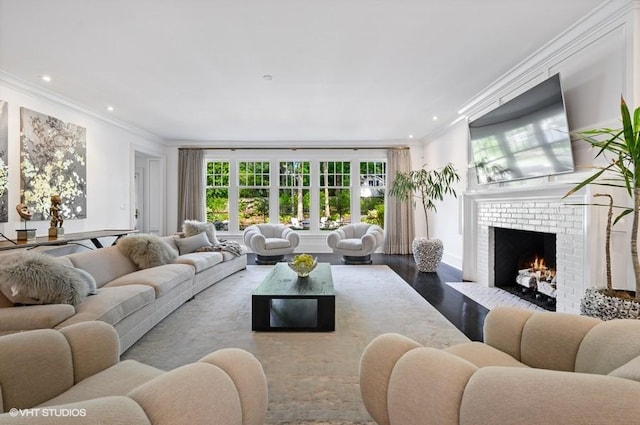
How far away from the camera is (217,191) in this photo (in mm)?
7773

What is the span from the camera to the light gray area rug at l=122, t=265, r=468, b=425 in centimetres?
176

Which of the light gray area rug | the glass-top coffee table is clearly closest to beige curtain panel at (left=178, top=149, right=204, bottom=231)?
the light gray area rug

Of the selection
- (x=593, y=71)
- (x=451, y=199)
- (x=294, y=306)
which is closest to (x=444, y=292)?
(x=294, y=306)

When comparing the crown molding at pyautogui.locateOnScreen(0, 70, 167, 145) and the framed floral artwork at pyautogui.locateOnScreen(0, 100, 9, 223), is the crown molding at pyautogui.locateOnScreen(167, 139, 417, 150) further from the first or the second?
the framed floral artwork at pyautogui.locateOnScreen(0, 100, 9, 223)

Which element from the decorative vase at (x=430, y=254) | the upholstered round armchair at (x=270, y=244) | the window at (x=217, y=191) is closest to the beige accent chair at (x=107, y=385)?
the upholstered round armchair at (x=270, y=244)

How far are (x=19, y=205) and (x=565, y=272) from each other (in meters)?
6.06

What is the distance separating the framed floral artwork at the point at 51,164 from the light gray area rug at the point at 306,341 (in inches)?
105

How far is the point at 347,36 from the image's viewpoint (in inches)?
113

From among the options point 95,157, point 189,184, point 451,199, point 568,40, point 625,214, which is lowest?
point 625,214

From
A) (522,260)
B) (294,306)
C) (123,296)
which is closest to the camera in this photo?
(123,296)

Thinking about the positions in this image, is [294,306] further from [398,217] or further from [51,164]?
[398,217]

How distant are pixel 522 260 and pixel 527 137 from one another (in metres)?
1.81

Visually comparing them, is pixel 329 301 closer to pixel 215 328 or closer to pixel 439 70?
pixel 215 328

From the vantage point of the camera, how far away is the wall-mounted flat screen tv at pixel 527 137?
113 inches
